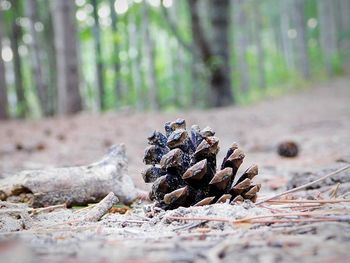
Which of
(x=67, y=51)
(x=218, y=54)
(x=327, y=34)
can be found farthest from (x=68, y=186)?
(x=327, y=34)

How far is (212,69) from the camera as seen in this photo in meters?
10.5

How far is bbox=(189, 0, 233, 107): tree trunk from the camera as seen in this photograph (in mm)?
10258

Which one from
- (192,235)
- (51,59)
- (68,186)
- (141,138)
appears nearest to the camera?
(192,235)

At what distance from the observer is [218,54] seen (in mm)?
11047

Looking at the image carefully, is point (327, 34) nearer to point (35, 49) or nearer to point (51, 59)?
point (51, 59)

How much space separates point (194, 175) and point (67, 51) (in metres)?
7.05

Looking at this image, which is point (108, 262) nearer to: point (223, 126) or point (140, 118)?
point (223, 126)

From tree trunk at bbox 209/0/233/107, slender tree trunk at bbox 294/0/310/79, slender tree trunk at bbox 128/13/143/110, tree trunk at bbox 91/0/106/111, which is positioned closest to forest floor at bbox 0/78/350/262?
tree trunk at bbox 209/0/233/107

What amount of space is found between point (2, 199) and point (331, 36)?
64.0ft

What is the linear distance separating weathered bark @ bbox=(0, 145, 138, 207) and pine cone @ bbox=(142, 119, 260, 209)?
42 centimetres

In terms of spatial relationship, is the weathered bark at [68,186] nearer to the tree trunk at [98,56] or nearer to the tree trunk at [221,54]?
the tree trunk at [221,54]

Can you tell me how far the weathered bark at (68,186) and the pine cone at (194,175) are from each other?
0.42 metres

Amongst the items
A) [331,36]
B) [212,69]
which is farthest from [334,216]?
[331,36]

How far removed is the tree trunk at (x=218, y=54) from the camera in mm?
10258
